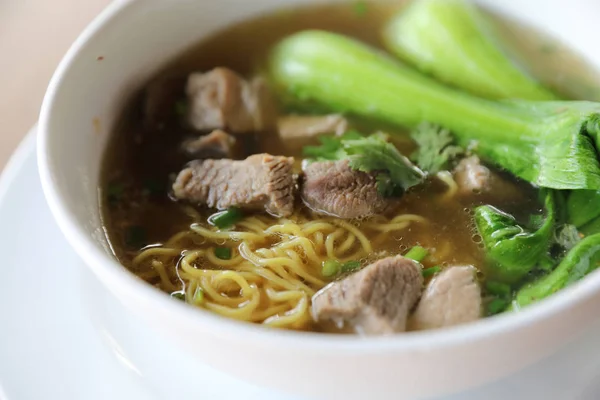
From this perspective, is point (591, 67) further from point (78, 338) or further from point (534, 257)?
point (78, 338)

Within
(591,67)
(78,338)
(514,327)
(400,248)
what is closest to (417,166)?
(400,248)

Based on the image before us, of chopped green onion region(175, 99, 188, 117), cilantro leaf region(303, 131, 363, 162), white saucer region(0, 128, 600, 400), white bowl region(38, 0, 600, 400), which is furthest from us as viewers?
chopped green onion region(175, 99, 188, 117)

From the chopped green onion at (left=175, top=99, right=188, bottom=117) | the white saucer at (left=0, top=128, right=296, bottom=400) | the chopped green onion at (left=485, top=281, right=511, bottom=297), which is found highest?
the chopped green onion at (left=175, top=99, right=188, bottom=117)

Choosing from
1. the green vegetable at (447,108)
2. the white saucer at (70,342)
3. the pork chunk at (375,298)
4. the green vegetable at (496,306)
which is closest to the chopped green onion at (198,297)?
the white saucer at (70,342)

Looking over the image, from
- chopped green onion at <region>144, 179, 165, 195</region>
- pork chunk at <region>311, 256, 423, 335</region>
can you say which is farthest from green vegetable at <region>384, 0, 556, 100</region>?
chopped green onion at <region>144, 179, 165, 195</region>

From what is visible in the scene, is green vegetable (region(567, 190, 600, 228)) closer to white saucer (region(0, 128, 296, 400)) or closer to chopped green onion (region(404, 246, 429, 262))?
chopped green onion (region(404, 246, 429, 262))
